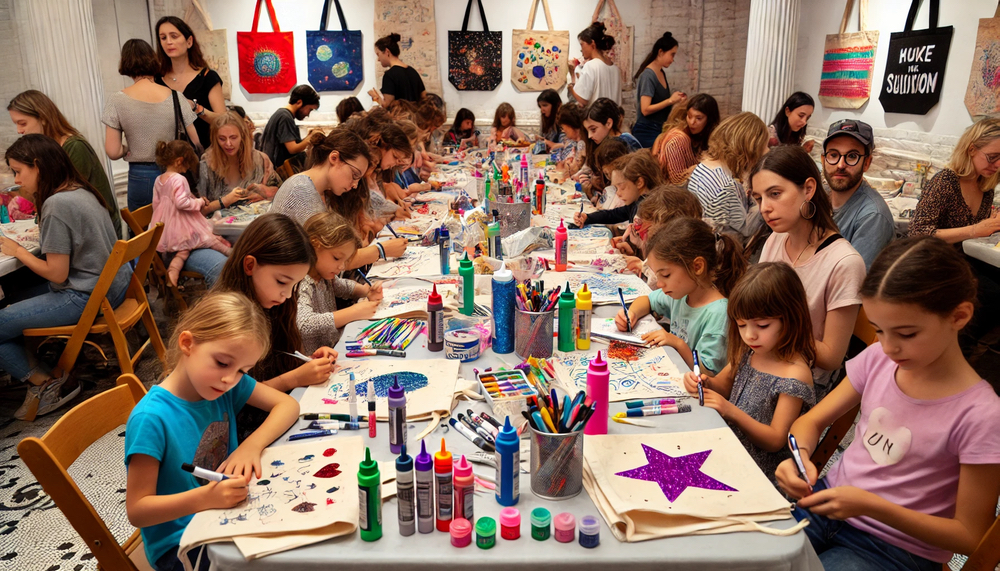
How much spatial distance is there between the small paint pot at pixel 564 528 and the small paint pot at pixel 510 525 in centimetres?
7

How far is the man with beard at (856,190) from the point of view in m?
2.65

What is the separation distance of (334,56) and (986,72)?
6585 mm

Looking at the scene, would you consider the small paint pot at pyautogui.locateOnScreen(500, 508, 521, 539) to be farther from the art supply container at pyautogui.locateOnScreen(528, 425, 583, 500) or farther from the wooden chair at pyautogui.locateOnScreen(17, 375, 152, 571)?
the wooden chair at pyautogui.locateOnScreen(17, 375, 152, 571)

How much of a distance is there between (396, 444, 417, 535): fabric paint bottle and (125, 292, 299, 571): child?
0.33 metres

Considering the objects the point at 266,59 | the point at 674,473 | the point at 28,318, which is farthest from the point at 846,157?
the point at 266,59

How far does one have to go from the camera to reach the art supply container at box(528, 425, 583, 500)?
1386 mm

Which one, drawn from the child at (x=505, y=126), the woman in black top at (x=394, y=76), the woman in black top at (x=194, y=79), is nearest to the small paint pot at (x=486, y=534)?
the woman in black top at (x=194, y=79)

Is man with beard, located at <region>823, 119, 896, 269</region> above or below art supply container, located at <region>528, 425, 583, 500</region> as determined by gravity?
above

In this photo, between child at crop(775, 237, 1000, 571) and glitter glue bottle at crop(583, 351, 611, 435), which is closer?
child at crop(775, 237, 1000, 571)

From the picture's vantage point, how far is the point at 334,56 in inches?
331

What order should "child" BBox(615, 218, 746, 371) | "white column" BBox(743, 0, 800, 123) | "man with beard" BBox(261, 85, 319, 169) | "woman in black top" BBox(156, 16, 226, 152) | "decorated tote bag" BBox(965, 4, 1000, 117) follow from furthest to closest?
"white column" BBox(743, 0, 800, 123)
"man with beard" BBox(261, 85, 319, 169)
"woman in black top" BBox(156, 16, 226, 152)
"decorated tote bag" BBox(965, 4, 1000, 117)
"child" BBox(615, 218, 746, 371)

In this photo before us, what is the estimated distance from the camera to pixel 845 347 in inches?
87.6

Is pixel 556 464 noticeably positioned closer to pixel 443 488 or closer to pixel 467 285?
pixel 443 488

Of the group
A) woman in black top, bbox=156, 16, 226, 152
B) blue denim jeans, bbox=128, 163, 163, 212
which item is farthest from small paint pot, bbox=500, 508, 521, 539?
woman in black top, bbox=156, 16, 226, 152
